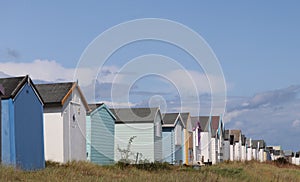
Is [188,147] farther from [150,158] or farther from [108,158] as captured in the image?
[108,158]

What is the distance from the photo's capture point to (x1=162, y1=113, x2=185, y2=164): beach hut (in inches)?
1708

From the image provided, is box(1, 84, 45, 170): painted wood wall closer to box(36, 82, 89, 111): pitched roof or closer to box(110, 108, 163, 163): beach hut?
box(36, 82, 89, 111): pitched roof

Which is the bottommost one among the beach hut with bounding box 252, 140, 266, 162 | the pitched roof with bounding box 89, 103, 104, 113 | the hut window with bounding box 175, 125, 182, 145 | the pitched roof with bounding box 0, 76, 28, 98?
the beach hut with bounding box 252, 140, 266, 162

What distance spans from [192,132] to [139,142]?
13152 millimetres

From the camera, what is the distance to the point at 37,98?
2348 cm

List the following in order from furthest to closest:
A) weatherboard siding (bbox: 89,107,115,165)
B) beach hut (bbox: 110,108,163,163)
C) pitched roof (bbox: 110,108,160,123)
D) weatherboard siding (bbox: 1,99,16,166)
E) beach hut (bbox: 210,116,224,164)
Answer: beach hut (bbox: 210,116,224,164)
pitched roof (bbox: 110,108,160,123)
beach hut (bbox: 110,108,163,163)
weatherboard siding (bbox: 89,107,115,165)
weatherboard siding (bbox: 1,99,16,166)

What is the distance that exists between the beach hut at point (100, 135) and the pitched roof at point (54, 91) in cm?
377

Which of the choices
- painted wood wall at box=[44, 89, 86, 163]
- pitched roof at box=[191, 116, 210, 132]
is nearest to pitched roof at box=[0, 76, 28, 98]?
painted wood wall at box=[44, 89, 86, 163]

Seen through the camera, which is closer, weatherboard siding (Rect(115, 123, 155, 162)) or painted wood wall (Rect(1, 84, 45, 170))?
painted wood wall (Rect(1, 84, 45, 170))

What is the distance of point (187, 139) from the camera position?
160ft

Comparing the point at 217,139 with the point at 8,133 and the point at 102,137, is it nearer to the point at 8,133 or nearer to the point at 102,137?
the point at 102,137

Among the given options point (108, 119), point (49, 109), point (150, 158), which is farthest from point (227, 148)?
point (49, 109)

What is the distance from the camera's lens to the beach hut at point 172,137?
4338 cm

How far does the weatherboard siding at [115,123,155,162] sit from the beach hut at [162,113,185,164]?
2874 mm
